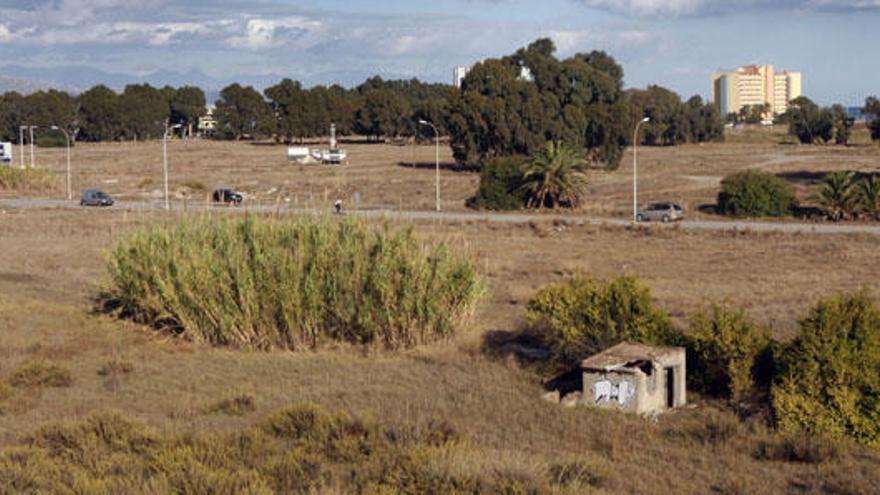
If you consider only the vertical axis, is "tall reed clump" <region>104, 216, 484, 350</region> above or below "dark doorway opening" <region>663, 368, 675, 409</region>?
above

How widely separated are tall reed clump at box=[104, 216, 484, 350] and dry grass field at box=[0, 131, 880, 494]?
2.22 ft

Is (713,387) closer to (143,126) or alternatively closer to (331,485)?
(331,485)

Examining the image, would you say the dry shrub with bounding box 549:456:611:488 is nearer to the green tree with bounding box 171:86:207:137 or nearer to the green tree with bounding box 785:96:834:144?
the green tree with bounding box 785:96:834:144

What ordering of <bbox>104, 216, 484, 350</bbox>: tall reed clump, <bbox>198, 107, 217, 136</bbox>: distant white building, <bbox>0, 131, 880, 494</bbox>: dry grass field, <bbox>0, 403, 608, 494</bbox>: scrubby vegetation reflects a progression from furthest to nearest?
<bbox>198, 107, 217, 136</bbox>: distant white building
<bbox>104, 216, 484, 350</bbox>: tall reed clump
<bbox>0, 131, 880, 494</bbox>: dry grass field
<bbox>0, 403, 608, 494</bbox>: scrubby vegetation

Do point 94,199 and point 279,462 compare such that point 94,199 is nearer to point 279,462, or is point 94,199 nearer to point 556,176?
Result: point 556,176

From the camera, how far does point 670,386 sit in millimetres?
18406

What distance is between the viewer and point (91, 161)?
117750mm

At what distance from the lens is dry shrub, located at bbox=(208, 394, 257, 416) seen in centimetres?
1711

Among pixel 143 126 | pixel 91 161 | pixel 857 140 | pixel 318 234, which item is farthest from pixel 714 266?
pixel 143 126

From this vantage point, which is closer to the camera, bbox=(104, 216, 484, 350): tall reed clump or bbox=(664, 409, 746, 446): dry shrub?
bbox=(664, 409, 746, 446): dry shrub

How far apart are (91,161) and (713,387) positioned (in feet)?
355

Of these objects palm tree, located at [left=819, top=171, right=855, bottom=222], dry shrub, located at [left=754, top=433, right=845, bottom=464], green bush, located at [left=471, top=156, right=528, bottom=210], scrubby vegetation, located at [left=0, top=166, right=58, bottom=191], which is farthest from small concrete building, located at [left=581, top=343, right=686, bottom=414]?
scrubby vegetation, located at [left=0, top=166, right=58, bottom=191]

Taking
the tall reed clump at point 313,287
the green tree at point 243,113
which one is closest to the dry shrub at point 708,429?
the tall reed clump at point 313,287

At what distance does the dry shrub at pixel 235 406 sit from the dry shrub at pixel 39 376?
403 centimetres
